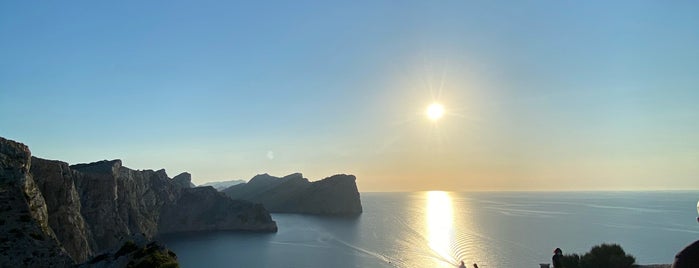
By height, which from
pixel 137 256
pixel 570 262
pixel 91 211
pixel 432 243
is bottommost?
pixel 432 243

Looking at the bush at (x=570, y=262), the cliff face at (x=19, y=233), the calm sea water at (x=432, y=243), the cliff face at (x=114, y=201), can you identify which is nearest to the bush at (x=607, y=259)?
the bush at (x=570, y=262)

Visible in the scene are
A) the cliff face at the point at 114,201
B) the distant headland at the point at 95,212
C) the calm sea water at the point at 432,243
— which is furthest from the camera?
the cliff face at the point at 114,201

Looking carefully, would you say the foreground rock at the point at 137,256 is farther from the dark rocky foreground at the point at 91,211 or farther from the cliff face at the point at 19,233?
the cliff face at the point at 19,233

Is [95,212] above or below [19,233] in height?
below

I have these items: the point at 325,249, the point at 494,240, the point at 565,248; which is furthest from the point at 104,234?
the point at 565,248

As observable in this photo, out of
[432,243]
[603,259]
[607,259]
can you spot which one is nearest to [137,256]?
[603,259]

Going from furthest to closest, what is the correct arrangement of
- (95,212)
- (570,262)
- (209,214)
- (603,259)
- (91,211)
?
(209,214) → (95,212) → (91,211) → (570,262) → (603,259)

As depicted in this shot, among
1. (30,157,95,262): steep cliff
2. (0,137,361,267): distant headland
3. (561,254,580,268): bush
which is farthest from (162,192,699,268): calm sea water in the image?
(561,254,580,268): bush

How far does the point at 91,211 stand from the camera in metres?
97.1

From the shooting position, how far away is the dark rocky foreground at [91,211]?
1000 inches

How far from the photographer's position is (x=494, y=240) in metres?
104

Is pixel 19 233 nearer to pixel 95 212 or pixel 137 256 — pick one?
pixel 137 256

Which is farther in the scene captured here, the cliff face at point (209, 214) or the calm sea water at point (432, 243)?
the cliff face at point (209, 214)

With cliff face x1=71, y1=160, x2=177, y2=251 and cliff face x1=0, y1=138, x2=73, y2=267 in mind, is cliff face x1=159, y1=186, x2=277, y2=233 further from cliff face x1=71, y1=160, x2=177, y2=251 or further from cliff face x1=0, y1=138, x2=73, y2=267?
cliff face x1=0, y1=138, x2=73, y2=267
